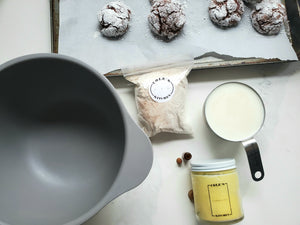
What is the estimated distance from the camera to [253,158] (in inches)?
26.7

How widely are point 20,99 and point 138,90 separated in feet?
0.82

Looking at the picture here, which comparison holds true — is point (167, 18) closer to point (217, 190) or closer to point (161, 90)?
point (161, 90)

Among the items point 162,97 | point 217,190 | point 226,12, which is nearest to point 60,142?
point 162,97

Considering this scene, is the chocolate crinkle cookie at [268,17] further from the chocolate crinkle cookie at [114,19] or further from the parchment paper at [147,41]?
the chocolate crinkle cookie at [114,19]

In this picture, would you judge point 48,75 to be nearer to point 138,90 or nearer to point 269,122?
point 138,90

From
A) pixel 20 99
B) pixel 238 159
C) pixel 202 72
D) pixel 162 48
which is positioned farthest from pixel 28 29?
pixel 238 159

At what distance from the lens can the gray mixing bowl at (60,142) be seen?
1.85 ft

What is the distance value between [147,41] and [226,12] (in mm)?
189

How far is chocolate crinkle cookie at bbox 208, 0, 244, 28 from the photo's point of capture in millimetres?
713

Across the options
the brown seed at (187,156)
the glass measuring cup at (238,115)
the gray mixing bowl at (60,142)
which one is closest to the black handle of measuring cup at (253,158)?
the glass measuring cup at (238,115)

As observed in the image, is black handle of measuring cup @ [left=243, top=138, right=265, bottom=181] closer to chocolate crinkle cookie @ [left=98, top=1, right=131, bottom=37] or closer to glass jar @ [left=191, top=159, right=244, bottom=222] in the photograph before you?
Answer: glass jar @ [left=191, top=159, right=244, bottom=222]

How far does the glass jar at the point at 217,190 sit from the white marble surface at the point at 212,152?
7cm

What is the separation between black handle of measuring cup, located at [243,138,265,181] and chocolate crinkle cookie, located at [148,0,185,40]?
0.96ft

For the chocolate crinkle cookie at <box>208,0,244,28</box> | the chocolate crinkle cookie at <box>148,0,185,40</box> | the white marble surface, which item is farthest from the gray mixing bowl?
the chocolate crinkle cookie at <box>208,0,244,28</box>
